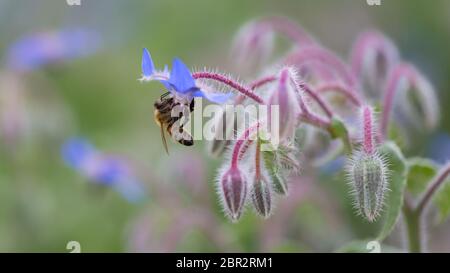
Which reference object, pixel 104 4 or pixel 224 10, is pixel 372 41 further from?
pixel 104 4

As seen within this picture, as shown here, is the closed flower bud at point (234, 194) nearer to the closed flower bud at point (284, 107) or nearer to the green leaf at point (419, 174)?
the closed flower bud at point (284, 107)

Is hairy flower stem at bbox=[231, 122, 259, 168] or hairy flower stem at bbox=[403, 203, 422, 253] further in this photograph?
hairy flower stem at bbox=[403, 203, 422, 253]

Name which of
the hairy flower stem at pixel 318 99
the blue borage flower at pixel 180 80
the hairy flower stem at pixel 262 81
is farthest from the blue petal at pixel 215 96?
the hairy flower stem at pixel 318 99

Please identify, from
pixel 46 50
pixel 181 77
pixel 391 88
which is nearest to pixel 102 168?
pixel 46 50

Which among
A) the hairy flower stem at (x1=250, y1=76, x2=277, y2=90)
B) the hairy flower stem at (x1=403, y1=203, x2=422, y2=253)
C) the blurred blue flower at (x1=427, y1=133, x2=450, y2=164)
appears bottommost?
the hairy flower stem at (x1=403, y1=203, x2=422, y2=253)

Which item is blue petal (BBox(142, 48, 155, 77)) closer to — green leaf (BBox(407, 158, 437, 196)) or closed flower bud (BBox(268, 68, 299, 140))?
closed flower bud (BBox(268, 68, 299, 140))

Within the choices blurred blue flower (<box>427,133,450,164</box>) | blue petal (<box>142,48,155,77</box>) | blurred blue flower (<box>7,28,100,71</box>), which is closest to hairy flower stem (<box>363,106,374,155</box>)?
blue petal (<box>142,48,155,77</box>)
